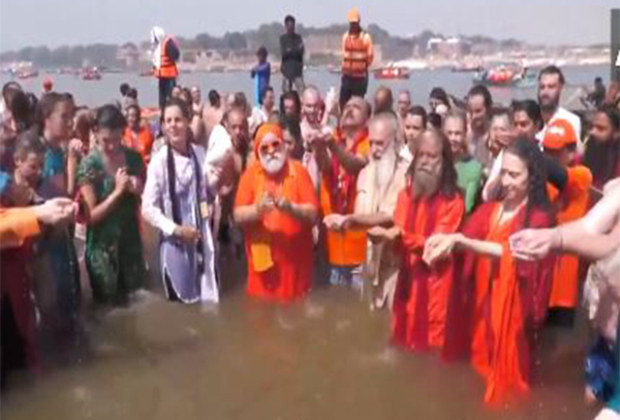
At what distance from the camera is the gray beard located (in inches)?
193

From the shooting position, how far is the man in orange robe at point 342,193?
6.12 metres

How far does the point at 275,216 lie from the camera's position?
586cm

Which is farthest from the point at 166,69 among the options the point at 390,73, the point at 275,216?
the point at 275,216

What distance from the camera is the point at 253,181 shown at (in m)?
5.87

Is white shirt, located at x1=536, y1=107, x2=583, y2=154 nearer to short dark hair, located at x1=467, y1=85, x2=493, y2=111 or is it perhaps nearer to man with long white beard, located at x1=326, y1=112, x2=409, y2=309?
short dark hair, located at x1=467, y1=85, x2=493, y2=111

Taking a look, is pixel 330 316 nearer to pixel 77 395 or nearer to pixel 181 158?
pixel 181 158

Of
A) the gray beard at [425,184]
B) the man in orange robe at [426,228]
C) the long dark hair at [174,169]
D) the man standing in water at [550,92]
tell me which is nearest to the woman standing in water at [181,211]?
the long dark hair at [174,169]

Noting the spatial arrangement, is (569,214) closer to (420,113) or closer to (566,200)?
(566,200)

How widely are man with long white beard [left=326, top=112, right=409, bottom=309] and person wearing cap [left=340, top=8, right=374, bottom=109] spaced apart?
4046mm

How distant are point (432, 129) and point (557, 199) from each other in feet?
2.52

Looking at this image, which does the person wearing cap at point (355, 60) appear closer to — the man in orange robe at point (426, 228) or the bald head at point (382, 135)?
the bald head at point (382, 135)

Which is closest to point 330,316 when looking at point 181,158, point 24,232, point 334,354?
point 334,354

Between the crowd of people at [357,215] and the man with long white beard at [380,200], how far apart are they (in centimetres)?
1

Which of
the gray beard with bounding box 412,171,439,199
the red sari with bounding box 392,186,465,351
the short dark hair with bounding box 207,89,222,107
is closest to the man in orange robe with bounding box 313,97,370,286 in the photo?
the red sari with bounding box 392,186,465,351
